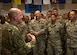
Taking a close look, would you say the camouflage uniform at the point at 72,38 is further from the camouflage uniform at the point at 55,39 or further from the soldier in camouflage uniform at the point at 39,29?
the soldier in camouflage uniform at the point at 39,29

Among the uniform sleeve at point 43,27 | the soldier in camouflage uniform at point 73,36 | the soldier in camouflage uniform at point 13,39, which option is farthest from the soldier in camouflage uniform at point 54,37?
the soldier in camouflage uniform at point 13,39

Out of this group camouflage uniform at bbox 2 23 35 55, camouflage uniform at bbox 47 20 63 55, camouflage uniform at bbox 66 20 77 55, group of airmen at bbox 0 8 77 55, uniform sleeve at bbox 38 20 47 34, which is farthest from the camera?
uniform sleeve at bbox 38 20 47 34

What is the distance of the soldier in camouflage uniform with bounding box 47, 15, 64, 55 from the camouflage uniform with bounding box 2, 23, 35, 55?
289cm

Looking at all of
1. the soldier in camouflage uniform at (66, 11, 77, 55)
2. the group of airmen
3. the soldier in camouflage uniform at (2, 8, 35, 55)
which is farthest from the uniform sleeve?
the soldier in camouflage uniform at (2, 8, 35, 55)

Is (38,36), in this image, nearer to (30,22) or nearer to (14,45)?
(30,22)

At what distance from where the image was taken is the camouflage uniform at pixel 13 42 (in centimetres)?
319

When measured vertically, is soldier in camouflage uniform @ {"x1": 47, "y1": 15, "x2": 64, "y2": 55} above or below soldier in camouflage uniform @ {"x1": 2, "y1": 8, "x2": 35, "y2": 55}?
below

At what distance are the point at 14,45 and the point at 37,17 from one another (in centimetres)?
341

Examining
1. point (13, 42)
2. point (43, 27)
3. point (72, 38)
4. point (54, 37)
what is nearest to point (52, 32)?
point (54, 37)

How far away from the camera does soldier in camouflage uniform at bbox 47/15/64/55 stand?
20.1ft

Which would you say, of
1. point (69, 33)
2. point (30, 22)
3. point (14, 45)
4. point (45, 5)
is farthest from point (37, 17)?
point (14, 45)

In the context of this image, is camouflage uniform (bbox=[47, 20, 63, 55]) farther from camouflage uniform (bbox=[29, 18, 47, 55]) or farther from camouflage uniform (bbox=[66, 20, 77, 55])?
camouflage uniform (bbox=[66, 20, 77, 55])

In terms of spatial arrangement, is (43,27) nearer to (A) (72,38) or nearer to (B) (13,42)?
(A) (72,38)

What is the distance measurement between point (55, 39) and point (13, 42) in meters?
3.06
